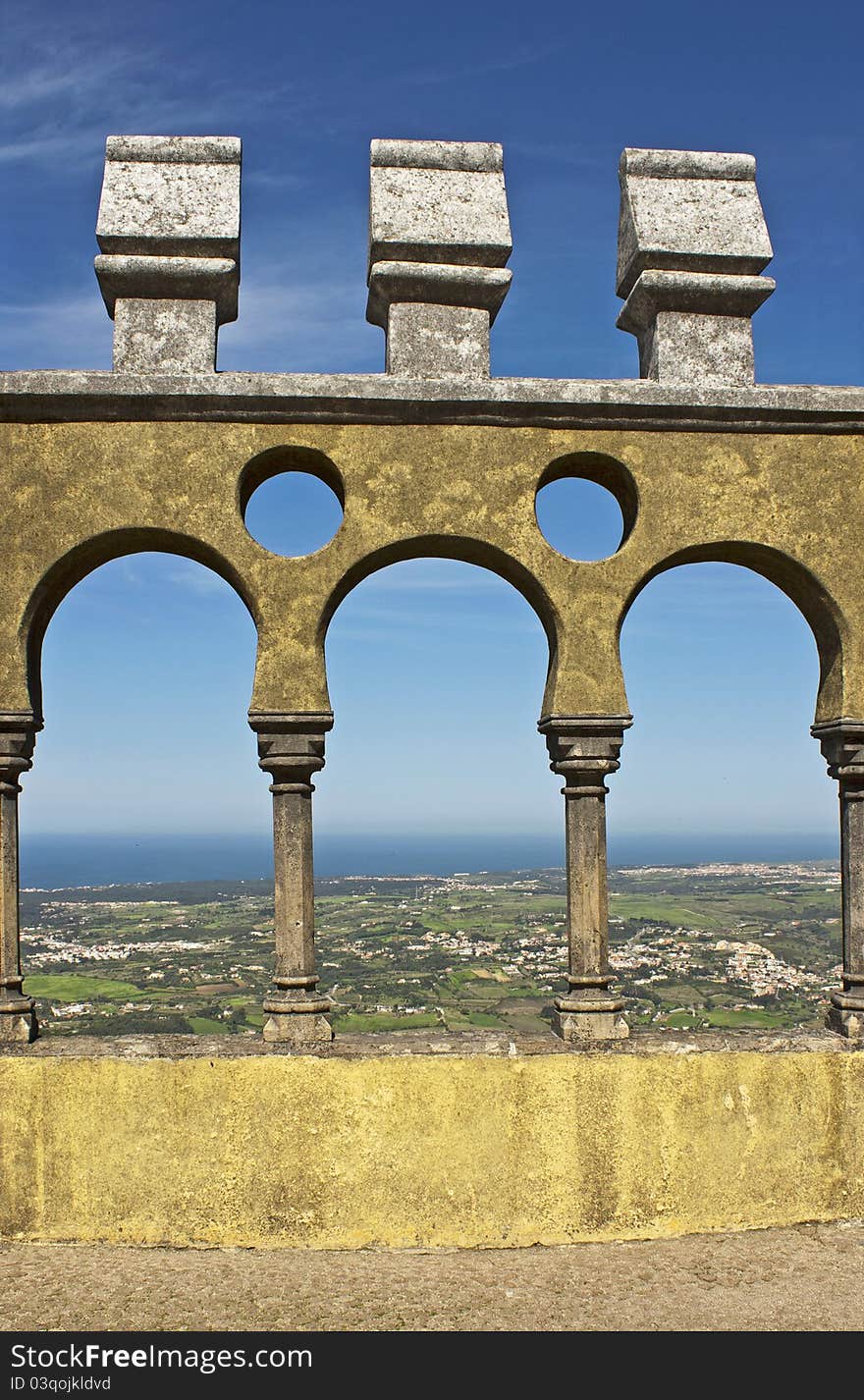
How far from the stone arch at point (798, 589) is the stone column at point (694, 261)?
2.94ft

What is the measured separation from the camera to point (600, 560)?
18.8 feet

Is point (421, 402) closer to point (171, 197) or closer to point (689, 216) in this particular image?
point (171, 197)

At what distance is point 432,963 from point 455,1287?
34.5 ft

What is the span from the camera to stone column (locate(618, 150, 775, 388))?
5.89 meters

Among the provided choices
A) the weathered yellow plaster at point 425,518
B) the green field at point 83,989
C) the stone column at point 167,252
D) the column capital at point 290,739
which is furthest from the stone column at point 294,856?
the green field at point 83,989

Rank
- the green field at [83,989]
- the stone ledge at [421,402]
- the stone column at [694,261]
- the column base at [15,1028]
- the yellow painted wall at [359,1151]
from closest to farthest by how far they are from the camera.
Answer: the yellow painted wall at [359,1151] < the column base at [15,1028] < the stone ledge at [421,402] < the stone column at [694,261] < the green field at [83,989]

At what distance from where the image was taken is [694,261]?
233 inches

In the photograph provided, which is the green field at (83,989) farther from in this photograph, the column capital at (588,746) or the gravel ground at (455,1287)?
the column capital at (588,746)

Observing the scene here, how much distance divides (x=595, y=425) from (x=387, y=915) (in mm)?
18976

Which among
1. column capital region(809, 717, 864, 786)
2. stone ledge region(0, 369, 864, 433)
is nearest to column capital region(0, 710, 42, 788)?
stone ledge region(0, 369, 864, 433)

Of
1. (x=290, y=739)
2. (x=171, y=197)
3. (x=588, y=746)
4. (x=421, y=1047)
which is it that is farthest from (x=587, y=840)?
(x=171, y=197)

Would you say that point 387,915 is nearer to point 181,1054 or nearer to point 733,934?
point 733,934

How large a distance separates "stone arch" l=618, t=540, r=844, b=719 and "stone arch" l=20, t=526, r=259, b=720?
210cm

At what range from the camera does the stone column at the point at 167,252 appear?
5645 millimetres
